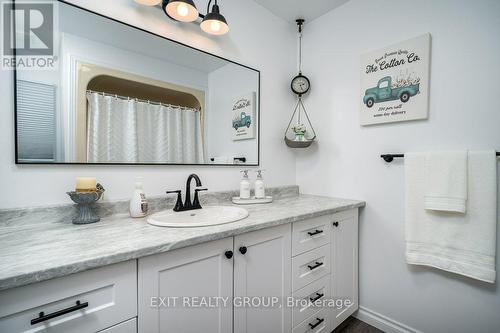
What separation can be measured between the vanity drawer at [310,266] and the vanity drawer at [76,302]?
0.80 metres

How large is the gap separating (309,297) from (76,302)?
112 centimetres

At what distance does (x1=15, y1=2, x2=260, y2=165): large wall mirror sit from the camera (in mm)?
987

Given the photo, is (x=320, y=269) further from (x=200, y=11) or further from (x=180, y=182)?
(x=200, y=11)

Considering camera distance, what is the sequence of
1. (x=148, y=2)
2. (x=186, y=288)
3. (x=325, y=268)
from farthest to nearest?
1. (x=325, y=268)
2. (x=148, y=2)
3. (x=186, y=288)

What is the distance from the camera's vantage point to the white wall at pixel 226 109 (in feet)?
4.99

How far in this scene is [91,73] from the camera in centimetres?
109

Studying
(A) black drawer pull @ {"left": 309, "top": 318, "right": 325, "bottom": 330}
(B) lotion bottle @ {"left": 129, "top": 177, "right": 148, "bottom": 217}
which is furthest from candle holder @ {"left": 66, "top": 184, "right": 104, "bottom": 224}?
(A) black drawer pull @ {"left": 309, "top": 318, "right": 325, "bottom": 330}

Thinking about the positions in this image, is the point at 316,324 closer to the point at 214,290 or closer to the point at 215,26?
the point at 214,290

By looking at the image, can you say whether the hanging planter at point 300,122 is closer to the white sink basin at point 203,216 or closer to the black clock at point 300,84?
the black clock at point 300,84

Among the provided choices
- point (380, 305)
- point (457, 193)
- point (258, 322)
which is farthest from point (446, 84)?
point (258, 322)

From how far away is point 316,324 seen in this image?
4.39 ft

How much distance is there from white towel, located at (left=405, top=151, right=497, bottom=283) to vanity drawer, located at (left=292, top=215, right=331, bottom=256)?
0.49 meters

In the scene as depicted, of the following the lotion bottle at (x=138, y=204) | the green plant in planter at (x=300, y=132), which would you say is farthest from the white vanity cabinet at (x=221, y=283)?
the green plant in planter at (x=300, y=132)

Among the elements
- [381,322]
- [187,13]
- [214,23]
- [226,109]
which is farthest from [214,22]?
[381,322]
